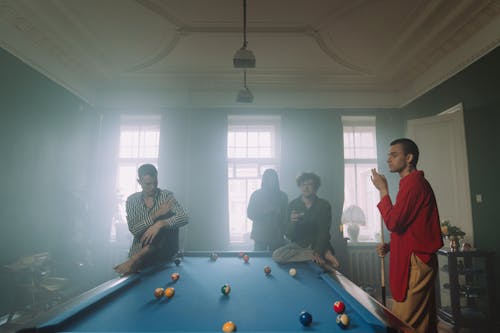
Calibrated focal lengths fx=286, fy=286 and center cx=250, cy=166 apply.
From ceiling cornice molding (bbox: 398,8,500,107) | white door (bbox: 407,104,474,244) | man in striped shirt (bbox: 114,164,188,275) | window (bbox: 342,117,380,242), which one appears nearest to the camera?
man in striped shirt (bbox: 114,164,188,275)

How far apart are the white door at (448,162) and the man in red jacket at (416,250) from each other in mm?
2215

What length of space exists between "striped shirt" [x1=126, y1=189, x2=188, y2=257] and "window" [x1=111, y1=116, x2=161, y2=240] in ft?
8.57

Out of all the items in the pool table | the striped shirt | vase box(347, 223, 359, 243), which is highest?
the striped shirt

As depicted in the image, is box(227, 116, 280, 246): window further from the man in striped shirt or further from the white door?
the man in striped shirt

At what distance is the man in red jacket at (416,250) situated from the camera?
1654mm

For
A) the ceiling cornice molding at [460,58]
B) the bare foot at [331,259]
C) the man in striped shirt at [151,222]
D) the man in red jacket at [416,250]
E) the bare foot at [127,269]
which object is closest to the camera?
the man in red jacket at [416,250]

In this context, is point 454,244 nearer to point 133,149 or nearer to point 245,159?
point 245,159

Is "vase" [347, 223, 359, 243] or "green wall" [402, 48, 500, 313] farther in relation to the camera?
"vase" [347, 223, 359, 243]

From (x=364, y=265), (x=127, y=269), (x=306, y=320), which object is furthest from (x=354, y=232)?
(x=306, y=320)

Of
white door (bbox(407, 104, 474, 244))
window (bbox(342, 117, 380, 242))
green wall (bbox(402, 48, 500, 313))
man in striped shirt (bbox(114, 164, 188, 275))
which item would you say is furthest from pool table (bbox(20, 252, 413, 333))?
window (bbox(342, 117, 380, 242))

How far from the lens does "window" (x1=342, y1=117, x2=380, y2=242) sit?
4777 mm

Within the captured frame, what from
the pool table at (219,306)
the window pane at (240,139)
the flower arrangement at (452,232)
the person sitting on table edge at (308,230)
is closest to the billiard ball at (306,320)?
the pool table at (219,306)

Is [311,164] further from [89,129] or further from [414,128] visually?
[89,129]

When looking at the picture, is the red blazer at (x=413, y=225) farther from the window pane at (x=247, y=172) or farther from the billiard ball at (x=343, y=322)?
the window pane at (x=247, y=172)
